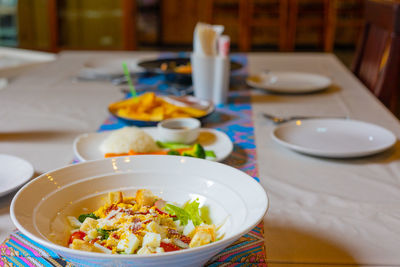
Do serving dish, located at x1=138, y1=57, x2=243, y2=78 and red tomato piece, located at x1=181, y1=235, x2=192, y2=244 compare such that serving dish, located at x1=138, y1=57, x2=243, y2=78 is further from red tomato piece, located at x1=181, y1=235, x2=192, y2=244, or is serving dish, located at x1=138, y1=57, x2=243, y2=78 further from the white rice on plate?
red tomato piece, located at x1=181, y1=235, x2=192, y2=244

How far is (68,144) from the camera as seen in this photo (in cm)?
119

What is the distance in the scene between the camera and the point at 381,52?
203cm

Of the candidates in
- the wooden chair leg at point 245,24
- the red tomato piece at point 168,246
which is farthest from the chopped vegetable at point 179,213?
the wooden chair leg at point 245,24

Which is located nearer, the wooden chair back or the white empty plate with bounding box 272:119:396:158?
the white empty plate with bounding box 272:119:396:158

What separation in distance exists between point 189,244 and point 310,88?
3.91ft

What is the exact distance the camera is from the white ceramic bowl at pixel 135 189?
55 centimetres

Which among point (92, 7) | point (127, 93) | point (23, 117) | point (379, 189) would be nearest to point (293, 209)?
point (379, 189)

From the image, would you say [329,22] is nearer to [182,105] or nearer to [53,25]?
[53,25]

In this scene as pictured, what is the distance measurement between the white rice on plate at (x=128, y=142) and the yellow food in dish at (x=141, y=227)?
306 mm

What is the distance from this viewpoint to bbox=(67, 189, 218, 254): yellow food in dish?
0.60 metres

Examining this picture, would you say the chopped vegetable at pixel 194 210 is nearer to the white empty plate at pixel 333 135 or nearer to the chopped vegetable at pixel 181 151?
the chopped vegetable at pixel 181 151

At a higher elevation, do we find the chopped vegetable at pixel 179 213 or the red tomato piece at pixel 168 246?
the red tomato piece at pixel 168 246

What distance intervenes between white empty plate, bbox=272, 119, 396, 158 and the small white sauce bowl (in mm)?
195

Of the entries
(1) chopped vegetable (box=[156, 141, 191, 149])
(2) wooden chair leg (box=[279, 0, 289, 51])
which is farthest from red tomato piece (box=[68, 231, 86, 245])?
(2) wooden chair leg (box=[279, 0, 289, 51])
